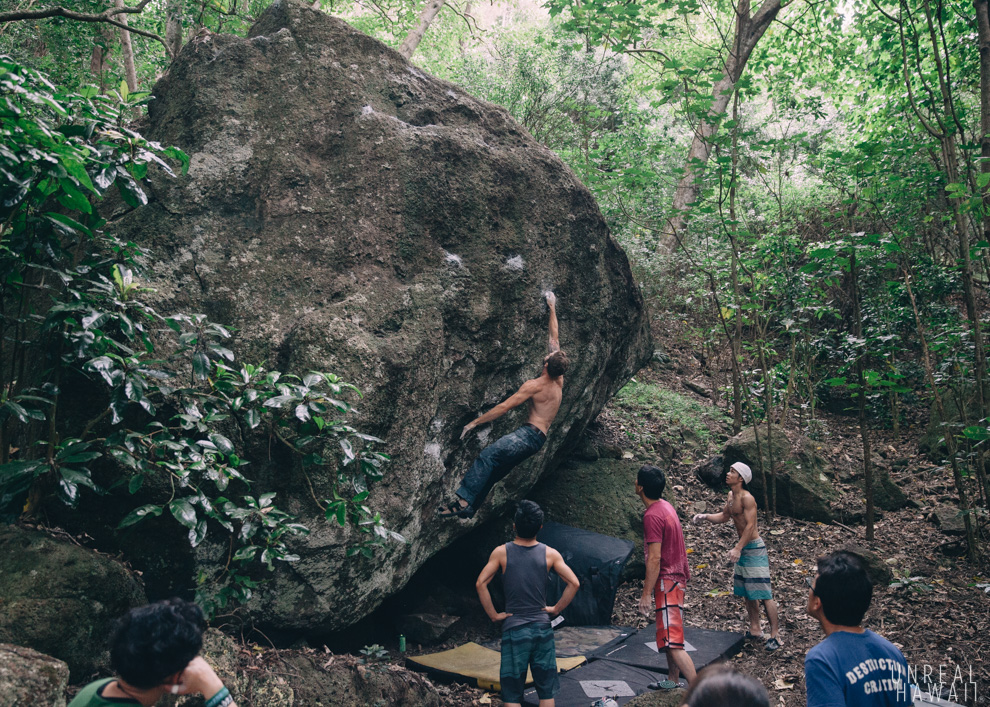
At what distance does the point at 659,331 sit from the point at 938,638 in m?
8.14

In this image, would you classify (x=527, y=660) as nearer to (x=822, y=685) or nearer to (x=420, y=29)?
(x=822, y=685)

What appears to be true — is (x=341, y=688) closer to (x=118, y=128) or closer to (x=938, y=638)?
(x=118, y=128)

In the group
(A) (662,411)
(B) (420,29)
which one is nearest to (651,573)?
(A) (662,411)

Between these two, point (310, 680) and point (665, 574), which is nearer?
point (310, 680)

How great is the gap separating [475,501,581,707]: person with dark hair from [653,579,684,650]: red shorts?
101 cm

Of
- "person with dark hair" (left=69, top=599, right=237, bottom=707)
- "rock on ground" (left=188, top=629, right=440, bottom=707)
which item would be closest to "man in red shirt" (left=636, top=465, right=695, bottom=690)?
"rock on ground" (left=188, top=629, right=440, bottom=707)

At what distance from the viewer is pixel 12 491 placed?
306cm

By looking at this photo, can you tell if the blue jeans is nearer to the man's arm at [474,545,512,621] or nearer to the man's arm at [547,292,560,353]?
the man's arm at [547,292,560,353]

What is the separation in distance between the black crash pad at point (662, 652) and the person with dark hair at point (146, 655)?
13.4 ft

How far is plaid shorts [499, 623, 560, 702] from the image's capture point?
13.4 feet

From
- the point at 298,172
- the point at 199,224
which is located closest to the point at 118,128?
the point at 199,224

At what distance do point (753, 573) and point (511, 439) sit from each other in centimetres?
254

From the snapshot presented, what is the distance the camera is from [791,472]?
8.59m

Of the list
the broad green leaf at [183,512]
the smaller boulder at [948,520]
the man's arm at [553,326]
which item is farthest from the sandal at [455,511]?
the smaller boulder at [948,520]
